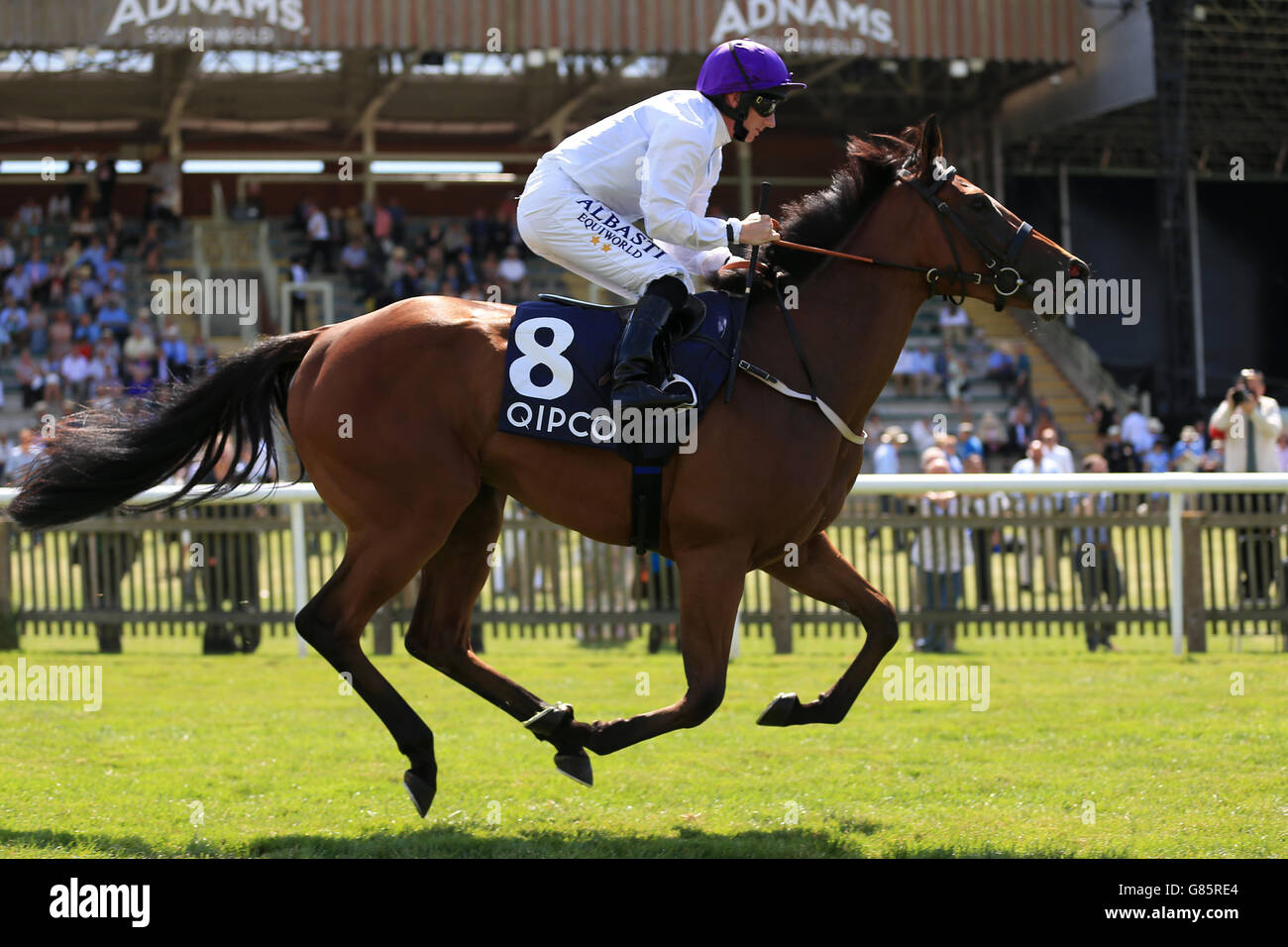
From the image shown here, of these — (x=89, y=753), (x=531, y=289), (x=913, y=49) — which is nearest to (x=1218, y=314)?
(x=913, y=49)

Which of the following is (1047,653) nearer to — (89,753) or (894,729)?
(894,729)

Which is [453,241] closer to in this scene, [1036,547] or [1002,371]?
[1002,371]

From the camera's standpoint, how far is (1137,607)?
932 cm

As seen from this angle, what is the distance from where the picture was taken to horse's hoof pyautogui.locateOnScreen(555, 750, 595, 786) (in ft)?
15.4

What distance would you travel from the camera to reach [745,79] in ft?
15.3

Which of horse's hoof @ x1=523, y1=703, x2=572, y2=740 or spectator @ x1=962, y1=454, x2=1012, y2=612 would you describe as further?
spectator @ x1=962, y1=454, x2=1012, y2=612

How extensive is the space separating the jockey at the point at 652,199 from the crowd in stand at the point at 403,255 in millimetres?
16197

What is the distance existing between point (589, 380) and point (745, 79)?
3.79 feet

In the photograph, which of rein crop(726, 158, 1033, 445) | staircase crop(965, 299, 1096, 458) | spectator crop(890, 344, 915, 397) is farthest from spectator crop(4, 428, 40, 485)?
staircase crop(965, 299, 1096, 458)

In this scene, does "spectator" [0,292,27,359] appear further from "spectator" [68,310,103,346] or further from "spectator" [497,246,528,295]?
"spectator" [497,246,528,295]

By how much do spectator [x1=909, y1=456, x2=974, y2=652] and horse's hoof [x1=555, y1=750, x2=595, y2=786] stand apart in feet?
16.6

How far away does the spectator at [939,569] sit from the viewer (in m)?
9.41

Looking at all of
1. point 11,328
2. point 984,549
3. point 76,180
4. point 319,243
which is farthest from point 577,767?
point 76,180
